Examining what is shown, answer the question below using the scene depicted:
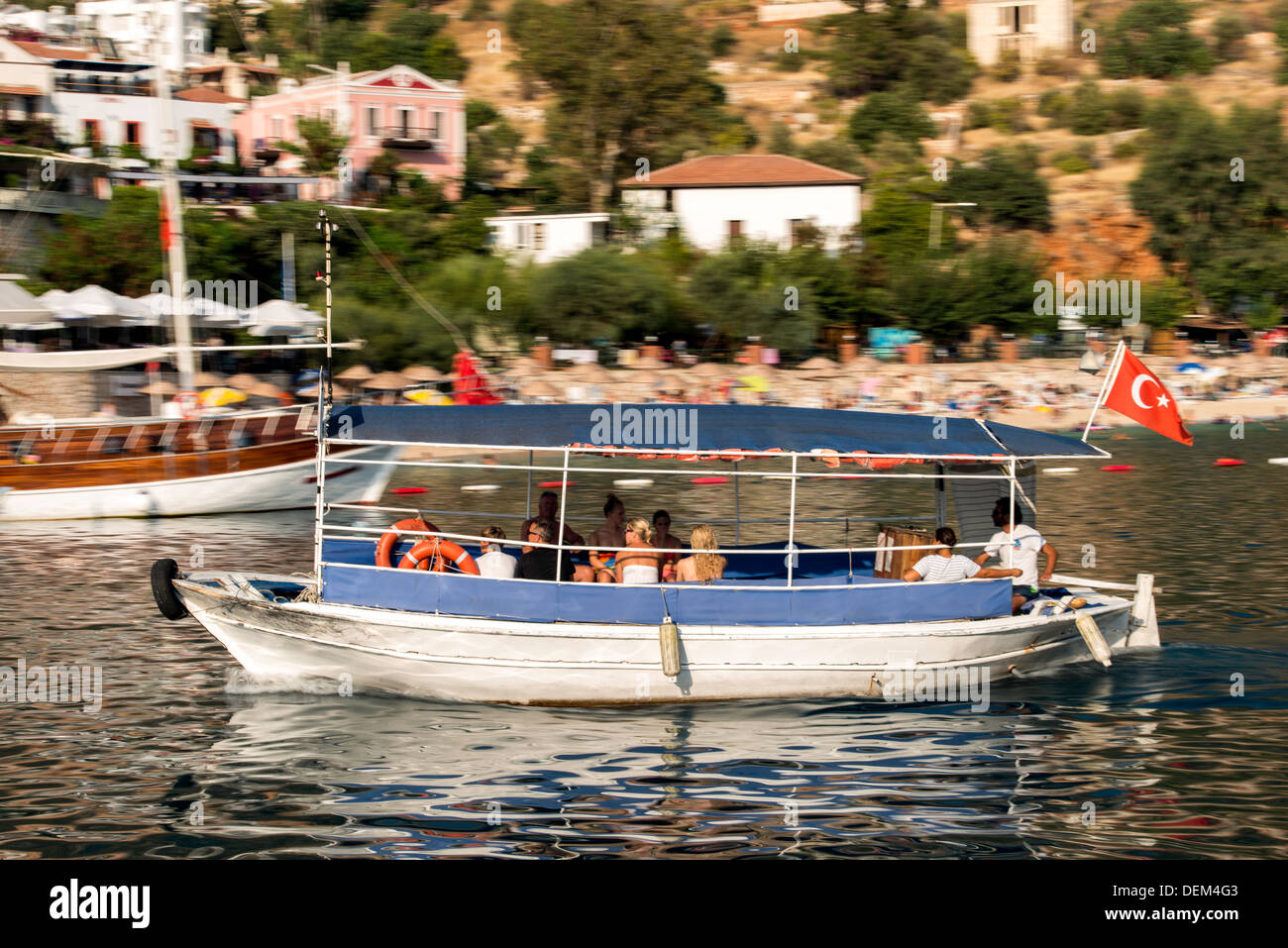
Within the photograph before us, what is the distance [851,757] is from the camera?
11367 mm

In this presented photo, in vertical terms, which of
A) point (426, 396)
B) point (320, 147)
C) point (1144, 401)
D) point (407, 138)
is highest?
point (407, 138)

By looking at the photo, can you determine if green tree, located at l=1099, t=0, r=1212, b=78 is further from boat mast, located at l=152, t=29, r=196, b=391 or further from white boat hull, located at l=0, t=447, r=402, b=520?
white boat hull, located at l=0, t=447, r=402, b=520

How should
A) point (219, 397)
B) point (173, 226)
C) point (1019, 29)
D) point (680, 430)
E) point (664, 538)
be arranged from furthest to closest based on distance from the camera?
point (1019, 29) < point (219, 397) < point (173, 226) < point (664, 538) < point (680, 430)

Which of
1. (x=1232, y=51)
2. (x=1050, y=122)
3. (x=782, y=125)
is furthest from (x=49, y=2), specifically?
(x=1232, y=51)

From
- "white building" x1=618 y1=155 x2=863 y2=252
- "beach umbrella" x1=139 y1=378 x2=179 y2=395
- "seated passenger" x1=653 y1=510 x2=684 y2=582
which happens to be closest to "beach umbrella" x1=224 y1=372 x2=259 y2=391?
"beach umbrella" x1=139 y1=378 x2=179 y2=395

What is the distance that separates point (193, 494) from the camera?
25859 mm

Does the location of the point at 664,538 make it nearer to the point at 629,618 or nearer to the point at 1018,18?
the point at 629,618

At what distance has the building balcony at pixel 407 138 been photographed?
60.4m

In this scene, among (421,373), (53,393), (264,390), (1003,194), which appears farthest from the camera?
(1003,194)

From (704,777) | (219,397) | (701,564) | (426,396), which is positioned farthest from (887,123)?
(704,777)

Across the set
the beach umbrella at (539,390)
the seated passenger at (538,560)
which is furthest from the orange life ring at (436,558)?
the beach umbrella at (539,390)

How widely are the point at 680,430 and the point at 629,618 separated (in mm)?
1798

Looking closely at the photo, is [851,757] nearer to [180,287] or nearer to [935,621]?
[935,621]

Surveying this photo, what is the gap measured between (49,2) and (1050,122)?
83.5m
